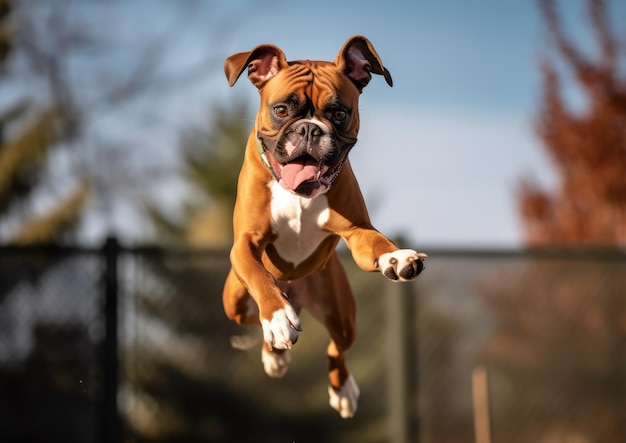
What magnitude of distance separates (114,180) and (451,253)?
16.8ft

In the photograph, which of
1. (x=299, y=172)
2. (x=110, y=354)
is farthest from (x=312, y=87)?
(x=110, y=354)

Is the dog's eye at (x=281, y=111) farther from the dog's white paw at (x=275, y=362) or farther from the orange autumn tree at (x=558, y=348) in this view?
the orange autumn tree at (x=558, y=348)

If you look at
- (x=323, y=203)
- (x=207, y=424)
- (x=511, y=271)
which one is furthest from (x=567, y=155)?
(x=323, y=203)

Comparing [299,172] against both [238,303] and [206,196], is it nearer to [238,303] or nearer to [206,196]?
[238,303]

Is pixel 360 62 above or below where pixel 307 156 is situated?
above

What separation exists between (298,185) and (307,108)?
5.1 inches

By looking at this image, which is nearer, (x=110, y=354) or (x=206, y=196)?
(x=110, y=354)

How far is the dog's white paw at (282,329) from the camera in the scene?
1216 millimetres

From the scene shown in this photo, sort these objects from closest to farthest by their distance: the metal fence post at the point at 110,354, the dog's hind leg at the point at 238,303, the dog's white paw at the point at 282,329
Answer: the dog's white paw at the point at 282,329, the dog's hind leg at the point at 238,303, the metal fence post at the point at 110,354

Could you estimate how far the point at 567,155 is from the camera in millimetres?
12508

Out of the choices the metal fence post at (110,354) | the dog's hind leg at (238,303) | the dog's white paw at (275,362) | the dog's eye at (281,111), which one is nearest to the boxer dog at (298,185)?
the dog's eye at (281,111)

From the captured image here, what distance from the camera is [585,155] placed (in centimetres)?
1223

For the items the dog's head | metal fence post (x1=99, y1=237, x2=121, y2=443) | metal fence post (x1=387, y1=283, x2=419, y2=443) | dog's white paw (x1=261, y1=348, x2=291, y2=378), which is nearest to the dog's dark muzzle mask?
Answer: the dog's head

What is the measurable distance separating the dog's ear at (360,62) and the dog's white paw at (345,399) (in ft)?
2.30
